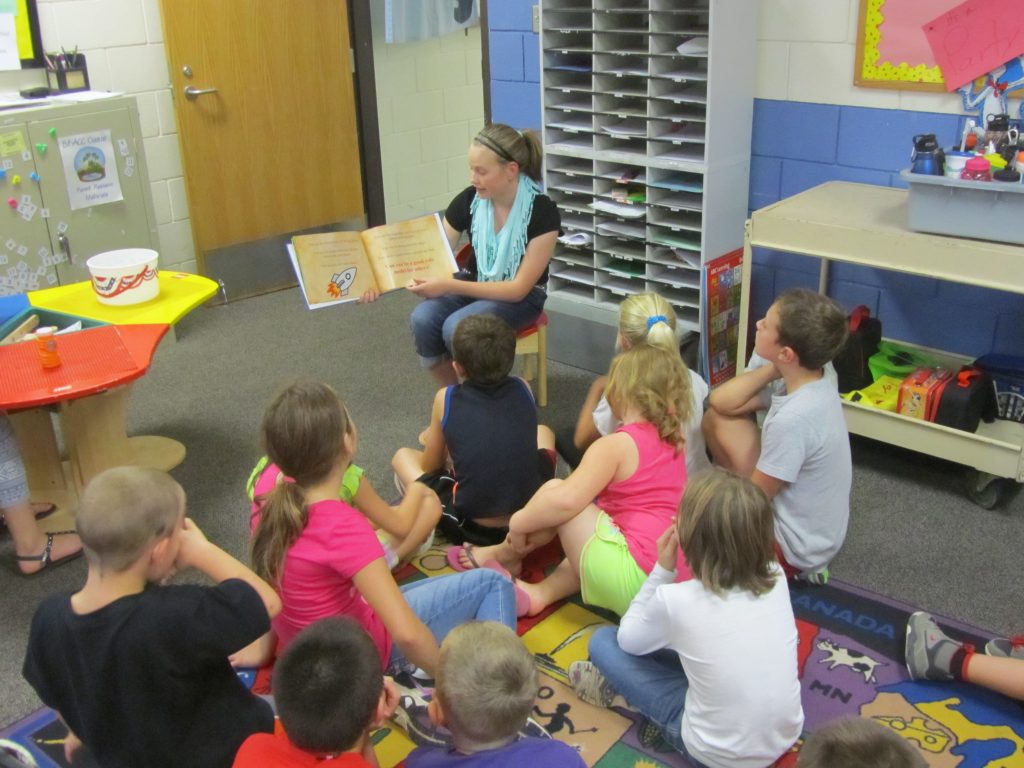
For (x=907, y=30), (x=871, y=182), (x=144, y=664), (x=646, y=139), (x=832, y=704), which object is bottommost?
(x=832, y=704)

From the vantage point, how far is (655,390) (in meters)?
2.17

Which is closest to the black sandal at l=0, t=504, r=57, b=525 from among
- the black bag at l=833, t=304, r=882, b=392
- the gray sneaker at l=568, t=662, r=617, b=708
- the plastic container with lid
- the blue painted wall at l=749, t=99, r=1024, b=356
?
the gray sneaker at l=568, t=662, r=617, b=708

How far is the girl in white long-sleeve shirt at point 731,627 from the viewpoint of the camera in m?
1.66

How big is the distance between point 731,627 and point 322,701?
0.70 m

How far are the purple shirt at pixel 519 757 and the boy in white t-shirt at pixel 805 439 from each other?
1056 millimetres

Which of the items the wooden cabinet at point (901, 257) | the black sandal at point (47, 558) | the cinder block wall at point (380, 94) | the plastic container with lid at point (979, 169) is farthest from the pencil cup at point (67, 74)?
the plastic container with lid at point (979, 169)

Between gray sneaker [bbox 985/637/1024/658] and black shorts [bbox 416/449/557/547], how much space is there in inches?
43.0

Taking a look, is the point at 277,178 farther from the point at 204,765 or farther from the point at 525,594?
the point at 204,765

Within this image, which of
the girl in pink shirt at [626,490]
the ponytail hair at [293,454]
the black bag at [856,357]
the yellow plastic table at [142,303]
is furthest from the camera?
the black bag at [856,357]

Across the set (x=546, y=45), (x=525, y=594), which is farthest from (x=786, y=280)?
(x=525, y=594)

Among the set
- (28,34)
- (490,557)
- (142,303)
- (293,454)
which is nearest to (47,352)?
(142,303)

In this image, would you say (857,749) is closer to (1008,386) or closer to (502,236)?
(1008,386)

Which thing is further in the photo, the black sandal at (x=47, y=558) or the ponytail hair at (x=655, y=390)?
the black sandal at (x=47, y=558)

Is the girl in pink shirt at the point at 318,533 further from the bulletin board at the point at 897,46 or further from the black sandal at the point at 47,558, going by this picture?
the bulletin board at the point at 897,46
